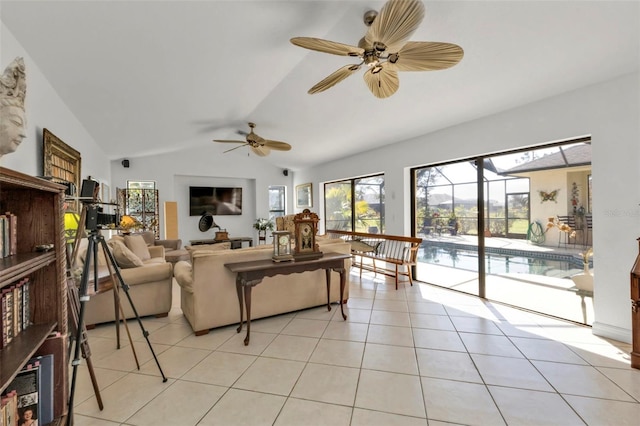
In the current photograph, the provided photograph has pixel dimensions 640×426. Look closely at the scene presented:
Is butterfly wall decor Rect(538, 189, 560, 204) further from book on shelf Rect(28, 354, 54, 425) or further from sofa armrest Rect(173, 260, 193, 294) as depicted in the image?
book on shelf Rect(28, 354, 54, 425)

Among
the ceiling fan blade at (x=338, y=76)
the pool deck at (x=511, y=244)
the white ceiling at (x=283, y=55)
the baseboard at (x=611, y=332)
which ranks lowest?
the baseboard at (x=611, y=332)

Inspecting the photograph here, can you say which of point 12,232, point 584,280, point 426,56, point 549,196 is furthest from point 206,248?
point 584,280

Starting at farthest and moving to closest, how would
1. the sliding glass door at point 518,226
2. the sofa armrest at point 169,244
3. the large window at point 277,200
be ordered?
the large window at point 277,200 → the sofa armrest at point 169,244 → the sliding glass door at point 518,226

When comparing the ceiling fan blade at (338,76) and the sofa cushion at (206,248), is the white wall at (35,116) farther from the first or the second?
the ceiling fan blade at (338,76)

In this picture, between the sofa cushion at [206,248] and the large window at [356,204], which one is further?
the large window at [356,204]

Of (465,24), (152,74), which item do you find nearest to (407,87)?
(465,24)

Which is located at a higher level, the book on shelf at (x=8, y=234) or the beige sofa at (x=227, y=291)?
the book on shelf at (x=8, y=234)

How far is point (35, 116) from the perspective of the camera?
2.15 m

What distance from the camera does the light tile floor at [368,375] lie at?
1.65m

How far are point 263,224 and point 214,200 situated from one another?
1418mm

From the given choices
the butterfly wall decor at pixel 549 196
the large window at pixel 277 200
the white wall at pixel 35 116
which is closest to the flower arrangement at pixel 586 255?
the butterfly wall decor at pixel 549 196

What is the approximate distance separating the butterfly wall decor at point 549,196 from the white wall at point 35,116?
473 centimetres

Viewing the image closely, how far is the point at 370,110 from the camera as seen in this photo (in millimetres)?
3906

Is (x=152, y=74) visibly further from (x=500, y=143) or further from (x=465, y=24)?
(x=500, y=143)
